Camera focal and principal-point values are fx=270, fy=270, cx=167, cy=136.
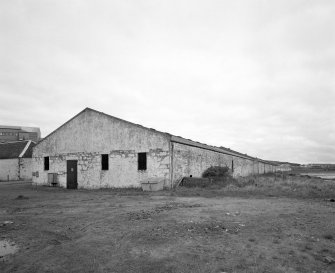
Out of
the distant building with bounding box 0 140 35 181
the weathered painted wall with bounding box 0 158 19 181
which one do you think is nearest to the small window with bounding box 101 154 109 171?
the distant building with bounding box 0 140 35 181

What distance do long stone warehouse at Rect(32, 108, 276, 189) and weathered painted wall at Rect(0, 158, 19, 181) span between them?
13082 mm

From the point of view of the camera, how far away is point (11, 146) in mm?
37781

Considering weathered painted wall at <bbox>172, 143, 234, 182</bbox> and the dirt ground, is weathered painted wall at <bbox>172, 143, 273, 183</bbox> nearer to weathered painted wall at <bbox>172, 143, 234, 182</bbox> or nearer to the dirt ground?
weathered painted wall at <bbox>172, 143, 234, 182</bbox>

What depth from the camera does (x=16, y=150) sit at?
118ft

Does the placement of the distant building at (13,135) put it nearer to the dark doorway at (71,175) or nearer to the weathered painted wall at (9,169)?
the weathered painted wall at (9,169)

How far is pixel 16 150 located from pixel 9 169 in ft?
8.78

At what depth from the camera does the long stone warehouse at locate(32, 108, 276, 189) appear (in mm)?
17406

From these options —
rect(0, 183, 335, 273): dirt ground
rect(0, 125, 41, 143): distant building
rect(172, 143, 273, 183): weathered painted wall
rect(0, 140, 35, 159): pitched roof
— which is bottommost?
rect(0, 183, 335, 273): dirt ground

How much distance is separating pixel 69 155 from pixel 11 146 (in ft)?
71.2

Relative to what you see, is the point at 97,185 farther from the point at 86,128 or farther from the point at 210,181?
the point at 210,181

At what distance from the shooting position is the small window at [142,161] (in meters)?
17.8

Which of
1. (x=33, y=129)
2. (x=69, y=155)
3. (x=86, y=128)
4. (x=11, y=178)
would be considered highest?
(x=33, y=129)

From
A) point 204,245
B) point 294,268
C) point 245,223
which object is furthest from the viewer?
point 245,223

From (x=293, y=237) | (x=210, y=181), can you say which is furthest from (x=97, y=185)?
(x=293, y=237)
